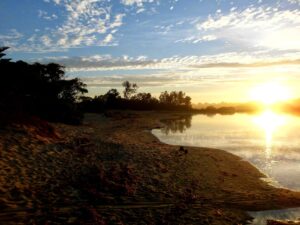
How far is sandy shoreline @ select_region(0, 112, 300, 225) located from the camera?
587 inches

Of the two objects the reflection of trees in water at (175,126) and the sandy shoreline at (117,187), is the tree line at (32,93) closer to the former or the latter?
the sandy shoreline at (117,187)

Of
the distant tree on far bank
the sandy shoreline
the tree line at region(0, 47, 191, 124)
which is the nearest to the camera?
the sandy shoreline

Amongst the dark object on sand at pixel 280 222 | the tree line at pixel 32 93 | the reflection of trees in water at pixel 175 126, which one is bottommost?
the dark object on sand at pixel 280 222

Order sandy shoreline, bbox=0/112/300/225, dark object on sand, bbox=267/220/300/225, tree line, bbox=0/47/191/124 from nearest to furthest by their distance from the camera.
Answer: sandy shoreline, bbox=0/112/300/225 → dark object on sand, bbox=267/220/300/225 → tree line, bbox=0/47/191/124

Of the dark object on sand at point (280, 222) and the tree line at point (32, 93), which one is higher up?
the tree line at point (32, 93)

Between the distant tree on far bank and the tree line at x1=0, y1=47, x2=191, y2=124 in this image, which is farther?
the distant tree on far bank

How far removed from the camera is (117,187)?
18141 mm

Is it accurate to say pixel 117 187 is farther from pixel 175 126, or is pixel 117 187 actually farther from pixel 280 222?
pixel 175 126

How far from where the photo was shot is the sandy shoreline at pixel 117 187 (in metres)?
14.9

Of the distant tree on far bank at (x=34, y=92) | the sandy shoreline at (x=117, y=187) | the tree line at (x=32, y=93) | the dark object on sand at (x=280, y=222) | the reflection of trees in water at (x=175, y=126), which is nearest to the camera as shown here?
the sandy shoreline at (x=117, y=187)

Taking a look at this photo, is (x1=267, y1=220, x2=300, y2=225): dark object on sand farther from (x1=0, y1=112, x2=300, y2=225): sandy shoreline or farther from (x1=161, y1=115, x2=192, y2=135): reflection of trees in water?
(x1=161, y1=115, x2=192, y2=135): reflection of trees in water

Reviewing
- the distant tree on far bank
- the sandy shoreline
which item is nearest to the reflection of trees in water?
the distant tree on far bank

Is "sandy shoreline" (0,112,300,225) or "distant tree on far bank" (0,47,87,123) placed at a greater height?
"distant tree on far bank" (0,47,87,123)

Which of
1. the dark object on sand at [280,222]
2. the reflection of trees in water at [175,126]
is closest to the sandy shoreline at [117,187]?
the dark object on sand at [280,222]
